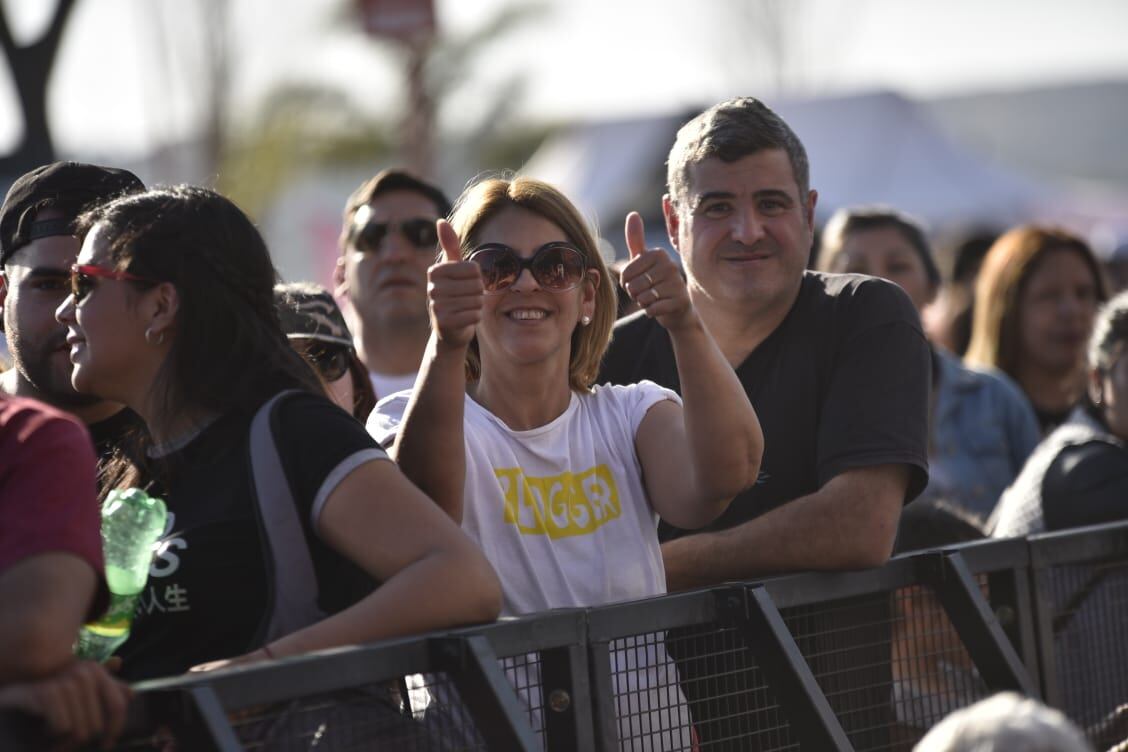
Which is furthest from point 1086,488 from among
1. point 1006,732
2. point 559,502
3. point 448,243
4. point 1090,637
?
point 1006,732

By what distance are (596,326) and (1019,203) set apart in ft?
49.1

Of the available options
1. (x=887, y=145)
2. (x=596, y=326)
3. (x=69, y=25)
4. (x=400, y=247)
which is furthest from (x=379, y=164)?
(x=596, y=326)

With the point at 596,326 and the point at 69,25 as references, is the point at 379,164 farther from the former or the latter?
the point at 596,326

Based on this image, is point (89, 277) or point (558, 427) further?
point (558, 427)

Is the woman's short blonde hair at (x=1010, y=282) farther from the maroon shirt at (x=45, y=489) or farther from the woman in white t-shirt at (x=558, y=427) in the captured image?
the maroon shirt at (x=45, y=489)

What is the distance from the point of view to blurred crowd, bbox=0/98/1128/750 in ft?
8.30

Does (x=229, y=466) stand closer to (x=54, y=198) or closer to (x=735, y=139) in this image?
(x=54, y=198)

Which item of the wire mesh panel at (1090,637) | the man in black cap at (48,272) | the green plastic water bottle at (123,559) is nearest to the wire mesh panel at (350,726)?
the green plastic water bottle at (123,559)

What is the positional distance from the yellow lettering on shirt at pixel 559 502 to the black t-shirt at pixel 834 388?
2.07 feet

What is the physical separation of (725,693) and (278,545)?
39.0 inches

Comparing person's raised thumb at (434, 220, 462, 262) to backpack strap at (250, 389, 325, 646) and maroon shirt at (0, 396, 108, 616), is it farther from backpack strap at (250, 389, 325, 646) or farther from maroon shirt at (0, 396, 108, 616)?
maroon shirt at (0, 396, 108, 616)

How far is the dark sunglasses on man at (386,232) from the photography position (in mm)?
5566

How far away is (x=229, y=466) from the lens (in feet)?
8.75

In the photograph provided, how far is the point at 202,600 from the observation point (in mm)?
2592
